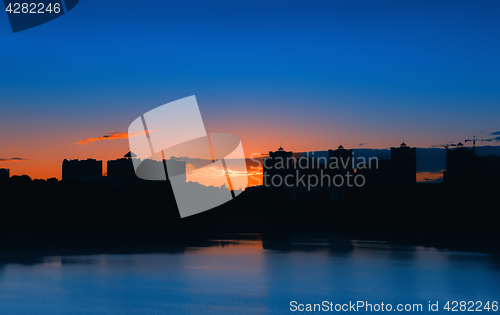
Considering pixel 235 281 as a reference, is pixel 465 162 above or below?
above

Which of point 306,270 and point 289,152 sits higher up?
point 289,152

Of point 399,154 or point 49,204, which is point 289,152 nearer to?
point 399,154

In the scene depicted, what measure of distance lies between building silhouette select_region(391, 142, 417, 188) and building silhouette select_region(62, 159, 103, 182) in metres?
33.9

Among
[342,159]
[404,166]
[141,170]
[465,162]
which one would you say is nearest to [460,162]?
[465,162]

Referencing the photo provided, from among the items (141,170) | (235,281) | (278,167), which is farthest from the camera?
(278,167)

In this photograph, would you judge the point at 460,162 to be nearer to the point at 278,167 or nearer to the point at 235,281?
the point at 278,167

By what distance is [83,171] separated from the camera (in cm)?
5509

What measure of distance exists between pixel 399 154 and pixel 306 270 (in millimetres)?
42183

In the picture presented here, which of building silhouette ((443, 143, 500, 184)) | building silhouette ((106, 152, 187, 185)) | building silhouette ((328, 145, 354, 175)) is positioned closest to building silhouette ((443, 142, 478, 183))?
building silhouette ((443, 143, 500, 184))

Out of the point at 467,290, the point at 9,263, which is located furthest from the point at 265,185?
the point at 467,290

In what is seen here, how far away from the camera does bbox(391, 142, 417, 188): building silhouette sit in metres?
54.5

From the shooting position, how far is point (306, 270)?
1593 centimetres

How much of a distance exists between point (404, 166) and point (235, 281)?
44829 mm

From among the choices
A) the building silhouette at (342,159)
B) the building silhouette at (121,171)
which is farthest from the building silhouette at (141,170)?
the building silhouette at (342,159)
